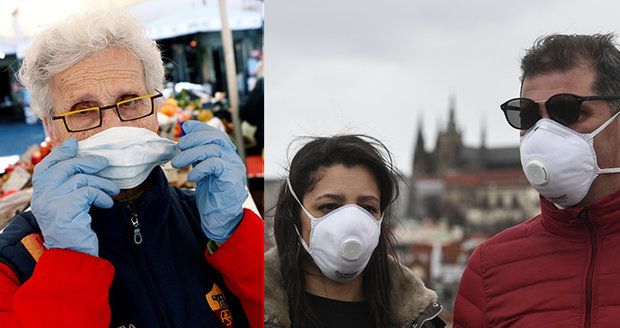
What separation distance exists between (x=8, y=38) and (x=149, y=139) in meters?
1.14

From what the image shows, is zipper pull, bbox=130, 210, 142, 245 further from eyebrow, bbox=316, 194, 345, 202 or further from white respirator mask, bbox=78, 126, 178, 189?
eyebrow, bbox=316, 194, 345, 202

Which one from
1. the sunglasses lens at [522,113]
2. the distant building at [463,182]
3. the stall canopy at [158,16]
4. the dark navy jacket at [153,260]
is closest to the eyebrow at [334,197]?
the distant building at [463,182]

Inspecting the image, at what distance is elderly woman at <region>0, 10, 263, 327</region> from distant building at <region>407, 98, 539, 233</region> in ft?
1.22

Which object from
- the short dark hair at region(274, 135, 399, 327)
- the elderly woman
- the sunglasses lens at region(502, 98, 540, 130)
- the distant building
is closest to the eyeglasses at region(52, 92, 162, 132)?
the elderly woman

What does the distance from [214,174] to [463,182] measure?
548 mm

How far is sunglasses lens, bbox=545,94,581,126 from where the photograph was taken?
128cm

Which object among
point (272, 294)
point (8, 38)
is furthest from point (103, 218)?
point (8, 38)

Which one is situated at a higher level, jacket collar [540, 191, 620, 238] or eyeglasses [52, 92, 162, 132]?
eyeglasses [52, 92, 162, 132]

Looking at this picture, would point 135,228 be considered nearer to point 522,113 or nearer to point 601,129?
point 522,113

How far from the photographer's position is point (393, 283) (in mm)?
1513

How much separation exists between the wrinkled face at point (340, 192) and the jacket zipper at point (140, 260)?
1.08 feet

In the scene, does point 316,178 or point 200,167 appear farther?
point 316,178

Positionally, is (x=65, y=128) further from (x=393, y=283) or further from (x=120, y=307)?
(x=393, y=283)

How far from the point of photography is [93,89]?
1.31 metres
